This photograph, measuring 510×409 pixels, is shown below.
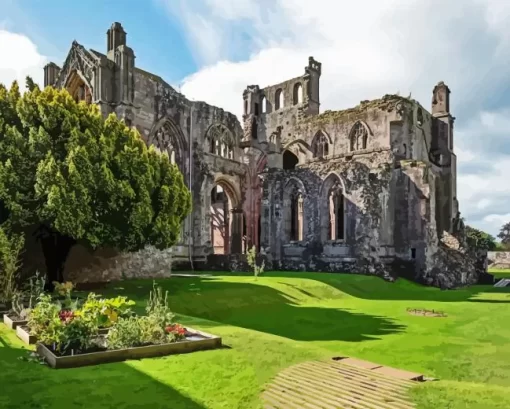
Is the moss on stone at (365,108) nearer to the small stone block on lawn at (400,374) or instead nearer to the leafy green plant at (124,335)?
the small stone block on lawn at (400,374)

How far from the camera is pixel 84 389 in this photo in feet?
18.8

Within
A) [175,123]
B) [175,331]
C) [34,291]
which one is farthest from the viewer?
[175,123]

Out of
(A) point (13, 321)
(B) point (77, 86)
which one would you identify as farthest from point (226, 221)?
(A) point (13, 321)

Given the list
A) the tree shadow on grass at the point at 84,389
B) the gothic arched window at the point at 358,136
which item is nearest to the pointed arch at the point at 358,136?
the gothic arched window at the point at 358,136

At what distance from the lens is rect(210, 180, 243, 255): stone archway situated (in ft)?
128

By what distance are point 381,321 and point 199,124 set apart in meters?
24.3

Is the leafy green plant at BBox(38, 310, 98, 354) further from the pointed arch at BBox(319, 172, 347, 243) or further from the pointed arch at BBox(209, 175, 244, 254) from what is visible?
the pointed arch at BBox(209, 175, 244, 254)

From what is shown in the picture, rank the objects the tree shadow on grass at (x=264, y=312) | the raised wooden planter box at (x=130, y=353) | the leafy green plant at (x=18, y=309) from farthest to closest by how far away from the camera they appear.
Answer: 1. the tree shadow on grass at (x=264, y=312)
2. the leafy green plant at (x=18, y=309)
3. the raised wooden planter box at (x=130, y=353)

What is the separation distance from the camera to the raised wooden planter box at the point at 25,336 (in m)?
8.19

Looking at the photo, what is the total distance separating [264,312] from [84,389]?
9486mm

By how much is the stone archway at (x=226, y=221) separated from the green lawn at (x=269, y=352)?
20.3 metres

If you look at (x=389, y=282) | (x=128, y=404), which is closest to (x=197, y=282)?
(x=389, y=282)

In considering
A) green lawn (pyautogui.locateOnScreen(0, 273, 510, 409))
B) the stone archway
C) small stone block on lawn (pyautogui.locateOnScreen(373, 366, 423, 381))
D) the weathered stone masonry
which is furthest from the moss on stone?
small stone block on lawn (pyautogui.locateOnScreen(373, 366, 423, 381))

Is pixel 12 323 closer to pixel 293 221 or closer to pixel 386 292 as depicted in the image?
pixel 386 292
